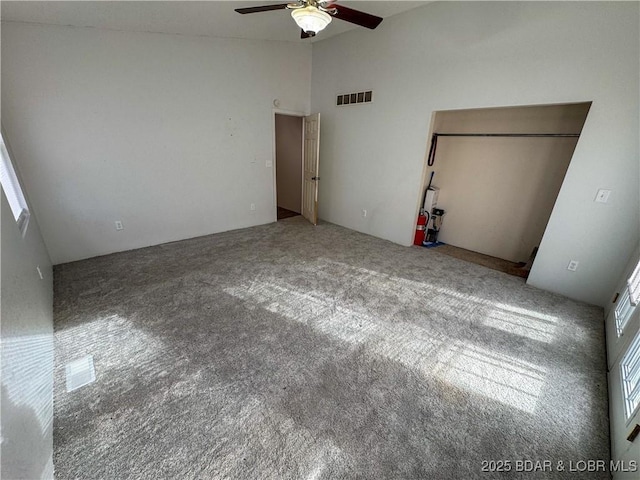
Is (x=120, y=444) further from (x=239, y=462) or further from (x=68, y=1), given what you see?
(x=68, y=1)

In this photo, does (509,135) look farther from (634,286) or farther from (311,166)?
(311,166)

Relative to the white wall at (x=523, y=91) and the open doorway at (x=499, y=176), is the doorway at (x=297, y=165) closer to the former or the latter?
the white wall at (x=523, y=91)

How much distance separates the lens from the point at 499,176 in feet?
12.4

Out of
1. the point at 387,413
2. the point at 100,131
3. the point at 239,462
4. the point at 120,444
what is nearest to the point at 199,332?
the point at 120,444

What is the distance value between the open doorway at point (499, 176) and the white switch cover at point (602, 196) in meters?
0.87

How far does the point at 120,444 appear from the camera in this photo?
4.48ft

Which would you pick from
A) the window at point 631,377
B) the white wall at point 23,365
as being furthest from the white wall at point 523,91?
the white wall at point 23,365

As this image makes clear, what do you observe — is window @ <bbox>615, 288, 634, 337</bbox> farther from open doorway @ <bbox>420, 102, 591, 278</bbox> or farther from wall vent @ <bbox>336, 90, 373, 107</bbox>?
wall vent @ <bbox>336, 90, 373, 107</bbox>

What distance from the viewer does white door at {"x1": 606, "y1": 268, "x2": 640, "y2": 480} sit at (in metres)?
1.25

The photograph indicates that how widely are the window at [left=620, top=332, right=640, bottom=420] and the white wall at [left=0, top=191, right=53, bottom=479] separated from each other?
2.80 metres

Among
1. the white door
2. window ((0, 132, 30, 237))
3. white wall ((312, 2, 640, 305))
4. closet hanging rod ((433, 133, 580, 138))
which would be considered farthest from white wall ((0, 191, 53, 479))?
closet hanging rod ((433, 133, 580, 138))

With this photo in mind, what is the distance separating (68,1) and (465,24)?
395 centimetres

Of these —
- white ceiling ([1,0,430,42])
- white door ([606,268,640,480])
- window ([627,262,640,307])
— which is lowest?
white door ([606,268,640,480])

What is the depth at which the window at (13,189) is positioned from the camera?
234 cm
